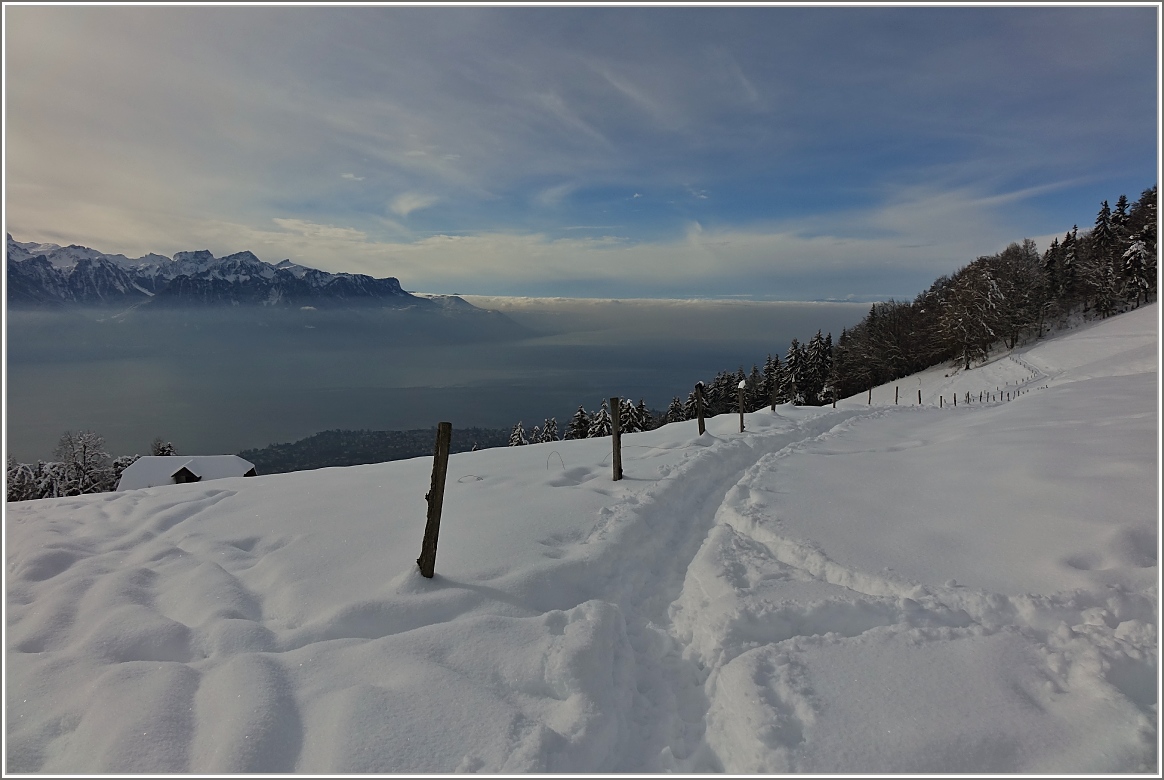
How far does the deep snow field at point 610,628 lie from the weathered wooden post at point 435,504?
0.60 ft

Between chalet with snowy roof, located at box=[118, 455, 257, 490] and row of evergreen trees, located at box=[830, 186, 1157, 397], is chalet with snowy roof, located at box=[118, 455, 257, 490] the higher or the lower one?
the lower one

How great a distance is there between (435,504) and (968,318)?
54.6m

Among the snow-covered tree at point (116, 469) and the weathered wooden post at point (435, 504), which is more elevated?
the weathered wooden post at point (435, 504)

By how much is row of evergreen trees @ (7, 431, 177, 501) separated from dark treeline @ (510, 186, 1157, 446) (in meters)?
33.7

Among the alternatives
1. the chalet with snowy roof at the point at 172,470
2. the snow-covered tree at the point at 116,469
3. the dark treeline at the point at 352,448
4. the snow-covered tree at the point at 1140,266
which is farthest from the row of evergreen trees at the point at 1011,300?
the snow-covered tree at the point at 116,469

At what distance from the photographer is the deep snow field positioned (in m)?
3.39

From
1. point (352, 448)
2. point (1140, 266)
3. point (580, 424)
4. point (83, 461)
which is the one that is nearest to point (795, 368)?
point (580, 424)

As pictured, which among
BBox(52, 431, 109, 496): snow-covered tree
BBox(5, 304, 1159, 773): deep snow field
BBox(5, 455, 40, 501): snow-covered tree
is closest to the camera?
BBox(5, 304, 1159, 773): deep snow field

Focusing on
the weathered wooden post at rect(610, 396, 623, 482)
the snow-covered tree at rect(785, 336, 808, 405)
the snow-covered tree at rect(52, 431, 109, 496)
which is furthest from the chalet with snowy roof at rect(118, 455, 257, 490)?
the snow-covered tree at rect(785, 336, 808, 405)

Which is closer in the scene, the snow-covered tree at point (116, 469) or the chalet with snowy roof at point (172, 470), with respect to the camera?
the chalet with snowy roof at point (172, 470)

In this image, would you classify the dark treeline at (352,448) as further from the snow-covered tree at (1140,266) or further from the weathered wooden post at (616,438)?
the snow-covered tree at (1140,266)

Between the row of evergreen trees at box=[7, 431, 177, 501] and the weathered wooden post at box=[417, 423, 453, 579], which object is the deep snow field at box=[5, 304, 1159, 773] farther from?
the row of evergreen trees at box=[7, 431, 177, 501]

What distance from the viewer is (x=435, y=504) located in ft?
18.7

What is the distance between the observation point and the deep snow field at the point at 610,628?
3.39 meters
